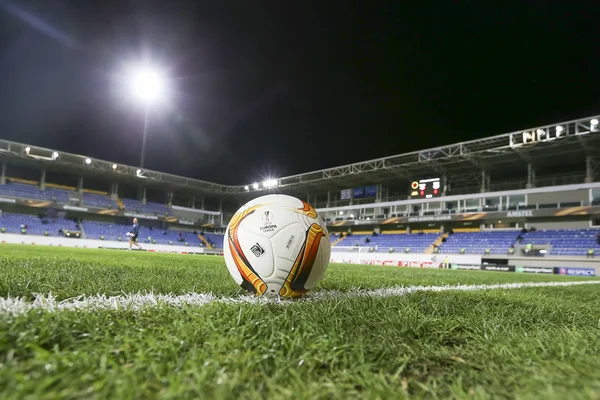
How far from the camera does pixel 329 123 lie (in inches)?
1155

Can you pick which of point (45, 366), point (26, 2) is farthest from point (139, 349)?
point (26, 2)

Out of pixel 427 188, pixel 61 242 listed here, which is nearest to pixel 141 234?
pixel 61 242

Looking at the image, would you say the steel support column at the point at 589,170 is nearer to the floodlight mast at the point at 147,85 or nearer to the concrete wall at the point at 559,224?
the concrete wall at the point at 559,224

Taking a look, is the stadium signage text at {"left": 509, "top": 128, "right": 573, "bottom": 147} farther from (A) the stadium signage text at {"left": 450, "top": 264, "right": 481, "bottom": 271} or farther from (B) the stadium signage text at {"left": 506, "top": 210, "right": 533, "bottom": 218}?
(A) the stadium signage text at {"left": 450, "top": 264, "right": 481, "bottom": 271}

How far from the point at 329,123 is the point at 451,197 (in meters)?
14.9

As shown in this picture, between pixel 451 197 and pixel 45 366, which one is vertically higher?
pixel 451 197

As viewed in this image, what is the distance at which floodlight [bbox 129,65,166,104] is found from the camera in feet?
102

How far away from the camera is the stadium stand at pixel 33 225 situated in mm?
32000

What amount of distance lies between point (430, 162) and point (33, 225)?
130ft

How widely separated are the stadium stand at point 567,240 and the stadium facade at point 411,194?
0.14 meters

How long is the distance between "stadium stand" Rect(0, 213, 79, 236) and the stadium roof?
5927mm

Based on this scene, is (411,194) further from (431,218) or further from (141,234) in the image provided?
(141,234)

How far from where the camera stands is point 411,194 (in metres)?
32.4

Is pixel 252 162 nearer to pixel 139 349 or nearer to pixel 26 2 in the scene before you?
pixel 26 2
